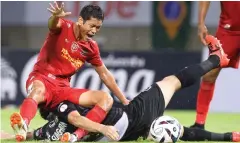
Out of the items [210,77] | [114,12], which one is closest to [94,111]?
[210,77]

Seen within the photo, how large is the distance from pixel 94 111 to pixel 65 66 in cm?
83

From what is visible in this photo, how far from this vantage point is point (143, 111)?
852 cm

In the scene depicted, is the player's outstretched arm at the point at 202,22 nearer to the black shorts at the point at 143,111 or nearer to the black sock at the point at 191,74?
the black sock at the point at 191,74

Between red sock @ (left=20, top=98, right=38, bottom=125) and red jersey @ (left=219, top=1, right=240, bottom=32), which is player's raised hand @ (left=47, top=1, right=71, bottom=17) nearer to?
red sock @ (left=20, top=98, right=38, bottom=125)

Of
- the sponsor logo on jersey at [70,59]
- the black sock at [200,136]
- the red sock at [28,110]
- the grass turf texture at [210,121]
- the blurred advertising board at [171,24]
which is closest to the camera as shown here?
the red sock at [28,110]

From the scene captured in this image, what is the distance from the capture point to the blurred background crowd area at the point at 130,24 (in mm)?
20969

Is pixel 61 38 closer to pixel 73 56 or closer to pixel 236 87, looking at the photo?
pixel 73 56

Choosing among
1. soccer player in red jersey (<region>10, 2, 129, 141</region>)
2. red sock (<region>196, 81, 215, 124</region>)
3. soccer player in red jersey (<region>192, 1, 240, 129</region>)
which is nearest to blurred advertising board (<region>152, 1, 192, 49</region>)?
red sock (<region>196, 81, 215, 124</region>)

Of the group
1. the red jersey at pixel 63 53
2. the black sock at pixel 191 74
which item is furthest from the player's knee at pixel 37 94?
the black sock at pixel 191 74

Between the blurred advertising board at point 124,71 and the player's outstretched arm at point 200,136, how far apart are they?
6.10 metres

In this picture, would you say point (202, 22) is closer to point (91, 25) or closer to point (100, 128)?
point (91, 25)

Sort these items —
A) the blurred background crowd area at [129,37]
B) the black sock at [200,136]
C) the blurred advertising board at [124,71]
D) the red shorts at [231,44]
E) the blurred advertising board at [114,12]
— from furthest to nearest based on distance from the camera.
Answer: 1. the blurred advertising board at [114,12]
2. the blurred background crowd area at [129,37]
3. the blurred advertising board at [124,71]
4. the red shorts at [231,44]
5. the black sock at [200,136]

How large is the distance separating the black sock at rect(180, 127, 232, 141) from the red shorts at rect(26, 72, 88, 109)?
3.72 feet

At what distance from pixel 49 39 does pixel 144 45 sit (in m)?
13.2
